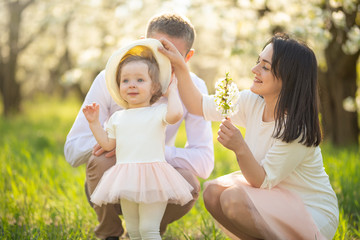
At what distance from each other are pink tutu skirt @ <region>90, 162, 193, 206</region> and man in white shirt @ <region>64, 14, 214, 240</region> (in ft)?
1.15

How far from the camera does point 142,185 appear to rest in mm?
2209

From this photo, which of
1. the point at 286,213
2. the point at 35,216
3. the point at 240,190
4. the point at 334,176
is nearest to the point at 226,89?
the point at 240,190

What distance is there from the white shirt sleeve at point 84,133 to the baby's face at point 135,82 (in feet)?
1.71

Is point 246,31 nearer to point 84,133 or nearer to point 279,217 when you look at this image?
point 84,133

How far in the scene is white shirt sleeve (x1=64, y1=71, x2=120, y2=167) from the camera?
2775 mm

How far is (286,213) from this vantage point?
223cm

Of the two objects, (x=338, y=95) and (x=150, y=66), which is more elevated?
(x=150, y=66)

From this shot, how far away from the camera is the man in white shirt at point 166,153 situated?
267 cm

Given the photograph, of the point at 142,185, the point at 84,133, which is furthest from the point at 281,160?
the point at 84,133

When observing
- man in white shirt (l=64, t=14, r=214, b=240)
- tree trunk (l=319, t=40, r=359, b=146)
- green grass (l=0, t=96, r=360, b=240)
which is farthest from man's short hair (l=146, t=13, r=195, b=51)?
tree trunk (l=319, t=40, r=359, b=146)

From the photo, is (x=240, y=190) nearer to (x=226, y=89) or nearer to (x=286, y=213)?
(x=286, y=213)

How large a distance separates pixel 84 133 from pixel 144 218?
808 millimetres

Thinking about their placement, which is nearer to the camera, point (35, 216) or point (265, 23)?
point (35, 216)

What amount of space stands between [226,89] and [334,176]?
2281 millimetres
